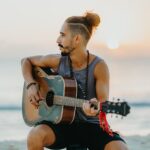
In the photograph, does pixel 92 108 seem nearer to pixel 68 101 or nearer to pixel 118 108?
A: pixel 118 108

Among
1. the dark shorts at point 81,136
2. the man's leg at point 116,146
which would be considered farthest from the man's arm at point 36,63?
the man's leg at point 116,146

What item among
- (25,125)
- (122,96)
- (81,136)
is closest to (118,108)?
(81,136)

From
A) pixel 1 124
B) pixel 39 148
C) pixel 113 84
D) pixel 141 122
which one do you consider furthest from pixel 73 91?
pixel 113 84

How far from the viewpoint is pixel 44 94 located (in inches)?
191

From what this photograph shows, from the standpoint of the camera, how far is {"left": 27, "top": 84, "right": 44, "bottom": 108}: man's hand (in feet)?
15.7

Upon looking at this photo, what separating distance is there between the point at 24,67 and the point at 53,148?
→ 77 cm

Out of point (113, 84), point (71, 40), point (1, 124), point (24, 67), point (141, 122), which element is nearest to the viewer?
point (71, 40)

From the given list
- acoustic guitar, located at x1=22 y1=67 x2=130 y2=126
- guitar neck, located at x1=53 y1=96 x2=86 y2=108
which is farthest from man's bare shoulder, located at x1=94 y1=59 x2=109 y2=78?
guitar neck, located at x1=53 y1=96 x2=86 y2=108

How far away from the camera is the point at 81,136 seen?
4.53m

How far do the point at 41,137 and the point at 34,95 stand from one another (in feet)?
1.61

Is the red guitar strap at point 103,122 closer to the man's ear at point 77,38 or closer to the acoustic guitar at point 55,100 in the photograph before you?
the acoustic guitar at point 55,100

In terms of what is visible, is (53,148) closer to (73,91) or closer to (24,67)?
(73,91)

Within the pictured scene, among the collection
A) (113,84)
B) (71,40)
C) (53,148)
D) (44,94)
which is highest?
(71,40)

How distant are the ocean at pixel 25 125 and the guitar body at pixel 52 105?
2991mm
